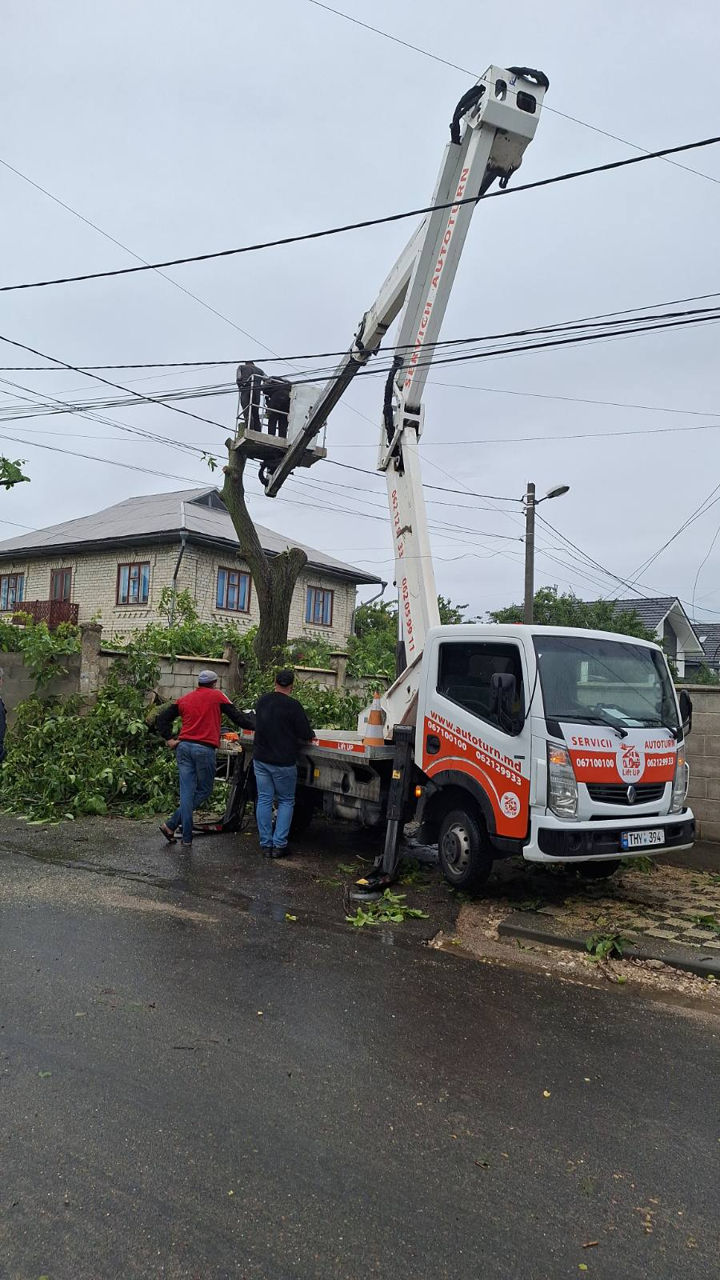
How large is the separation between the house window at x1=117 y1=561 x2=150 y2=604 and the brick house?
0.10 ft

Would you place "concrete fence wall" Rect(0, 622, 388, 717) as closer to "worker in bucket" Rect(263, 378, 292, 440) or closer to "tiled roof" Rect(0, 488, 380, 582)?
"worker in bucket" Rect(263, 378, 292, 440)

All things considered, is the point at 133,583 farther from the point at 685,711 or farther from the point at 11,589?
the point at 685,711

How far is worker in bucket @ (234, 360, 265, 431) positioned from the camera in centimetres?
1339

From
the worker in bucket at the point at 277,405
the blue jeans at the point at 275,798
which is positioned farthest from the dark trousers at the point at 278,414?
the blue jeans at the point at 275,798

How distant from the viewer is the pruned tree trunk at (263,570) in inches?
553

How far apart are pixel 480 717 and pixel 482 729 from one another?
0.12 m

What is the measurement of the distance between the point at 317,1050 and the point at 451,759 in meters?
3.45

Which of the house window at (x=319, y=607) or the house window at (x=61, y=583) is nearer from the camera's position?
the house window at (x=61, y=583)

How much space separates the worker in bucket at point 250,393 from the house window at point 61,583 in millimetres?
16541

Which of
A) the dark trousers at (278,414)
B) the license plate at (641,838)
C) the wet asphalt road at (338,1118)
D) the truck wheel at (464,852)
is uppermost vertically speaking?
the dark trousers at (278,414)

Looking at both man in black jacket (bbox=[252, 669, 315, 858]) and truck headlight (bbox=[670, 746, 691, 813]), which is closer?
truck headlight (bbox=[670, 746, 691, 813])

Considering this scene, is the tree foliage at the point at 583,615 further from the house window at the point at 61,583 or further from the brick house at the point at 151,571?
the house window at the point at 61,583

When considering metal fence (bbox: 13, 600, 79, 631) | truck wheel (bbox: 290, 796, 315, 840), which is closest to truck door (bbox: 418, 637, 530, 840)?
truck wheel (bbox: 290, 796, 315, 840)

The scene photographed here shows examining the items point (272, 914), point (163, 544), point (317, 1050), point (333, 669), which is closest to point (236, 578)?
point (163, 544)
